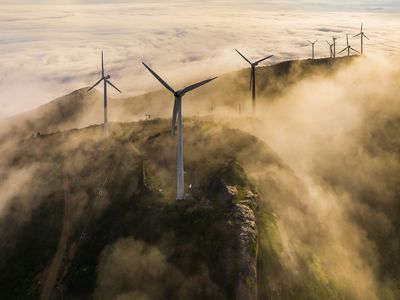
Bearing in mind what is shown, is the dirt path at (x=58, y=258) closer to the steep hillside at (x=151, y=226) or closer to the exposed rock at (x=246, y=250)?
the steep hillside at (x=151, y=226)

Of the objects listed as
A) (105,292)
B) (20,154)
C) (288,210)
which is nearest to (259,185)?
(288,210)

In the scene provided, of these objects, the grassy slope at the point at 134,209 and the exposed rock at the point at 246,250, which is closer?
the exposed rock at the point at 246,250

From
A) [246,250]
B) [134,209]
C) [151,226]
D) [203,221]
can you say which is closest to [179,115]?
[203,221]

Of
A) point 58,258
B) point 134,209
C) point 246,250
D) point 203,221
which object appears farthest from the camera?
point 134,209

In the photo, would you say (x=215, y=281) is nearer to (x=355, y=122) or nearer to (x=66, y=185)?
(x=66, y=185)

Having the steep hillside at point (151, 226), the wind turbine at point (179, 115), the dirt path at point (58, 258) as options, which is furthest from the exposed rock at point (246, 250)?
the dirt path at point (58, 258)

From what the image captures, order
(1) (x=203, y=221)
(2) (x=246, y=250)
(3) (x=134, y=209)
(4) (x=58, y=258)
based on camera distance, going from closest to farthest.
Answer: (2) (x=246, y=250), (1) (x=203, y=221), (4) (x=58, y=258), (3) (x=134, y=209)

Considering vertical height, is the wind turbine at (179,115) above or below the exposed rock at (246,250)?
above

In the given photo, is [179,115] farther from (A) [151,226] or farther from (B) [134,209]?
(B) [134,209]
